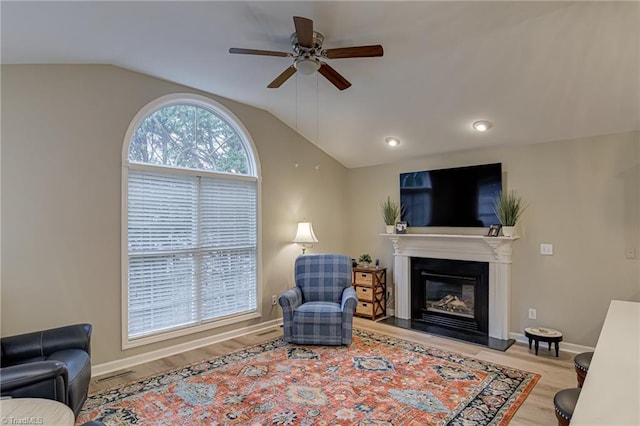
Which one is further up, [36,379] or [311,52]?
[311,52]

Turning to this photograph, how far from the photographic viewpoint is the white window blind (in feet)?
12.1

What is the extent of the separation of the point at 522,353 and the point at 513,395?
1146 millimetres

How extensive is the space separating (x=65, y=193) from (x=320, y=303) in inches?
114

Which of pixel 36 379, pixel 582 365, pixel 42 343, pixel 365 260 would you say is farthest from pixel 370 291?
pixel 36 379

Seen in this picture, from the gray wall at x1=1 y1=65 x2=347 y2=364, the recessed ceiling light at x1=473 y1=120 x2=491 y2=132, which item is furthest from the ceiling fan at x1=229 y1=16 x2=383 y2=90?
the recessed ceiling light at x1=473 y1=120 x2=491 y2=132

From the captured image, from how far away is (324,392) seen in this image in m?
2.95

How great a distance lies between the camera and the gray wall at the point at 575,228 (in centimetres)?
363

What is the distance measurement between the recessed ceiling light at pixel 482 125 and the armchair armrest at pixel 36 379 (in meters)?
4.43

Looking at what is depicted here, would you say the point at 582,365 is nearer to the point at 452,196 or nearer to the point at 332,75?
the point at 332,75

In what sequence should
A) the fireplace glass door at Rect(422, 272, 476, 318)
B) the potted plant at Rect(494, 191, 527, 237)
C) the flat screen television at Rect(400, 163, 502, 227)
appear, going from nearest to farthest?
the potted plant at Rect(494, 191, 527, 237)
the flat screen television at Rect(400, 163, 502, 227)
the fireplace glass door at Rect(422, 272, 476, 318)

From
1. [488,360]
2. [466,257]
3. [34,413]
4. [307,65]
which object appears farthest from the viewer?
[466,257]

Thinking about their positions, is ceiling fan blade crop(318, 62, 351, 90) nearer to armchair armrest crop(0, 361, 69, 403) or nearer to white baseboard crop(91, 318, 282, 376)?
armchair armrest crop(0, 361, 69, 403)

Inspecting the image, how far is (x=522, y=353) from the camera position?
3863 millimetres

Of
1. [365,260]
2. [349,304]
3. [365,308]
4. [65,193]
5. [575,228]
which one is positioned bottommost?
[365,308]
